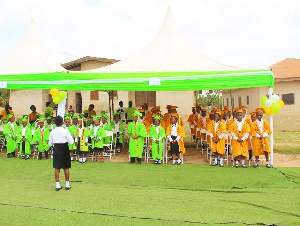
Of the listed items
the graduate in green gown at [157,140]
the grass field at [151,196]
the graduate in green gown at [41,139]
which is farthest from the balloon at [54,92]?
the graduate in green gown at [157,140]

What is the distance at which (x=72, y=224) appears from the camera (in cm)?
471

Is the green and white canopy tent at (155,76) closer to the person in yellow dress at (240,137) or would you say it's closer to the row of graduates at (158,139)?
the person in yellow dress at (240,137)

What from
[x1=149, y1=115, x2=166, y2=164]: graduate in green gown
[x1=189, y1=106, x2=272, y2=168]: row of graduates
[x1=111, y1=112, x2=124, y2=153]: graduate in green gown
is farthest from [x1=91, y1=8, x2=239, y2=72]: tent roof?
[x1=111, y1=112, x2=124, y2=153]: graduate in green gown

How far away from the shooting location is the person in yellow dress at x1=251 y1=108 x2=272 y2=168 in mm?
9656

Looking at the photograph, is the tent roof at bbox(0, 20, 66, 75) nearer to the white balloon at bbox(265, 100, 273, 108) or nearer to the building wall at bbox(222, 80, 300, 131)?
the white balloon at bbox(265, 100, 273, 108)

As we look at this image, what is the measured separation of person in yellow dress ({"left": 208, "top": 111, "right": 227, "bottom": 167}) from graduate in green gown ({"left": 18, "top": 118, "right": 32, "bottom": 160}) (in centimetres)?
607

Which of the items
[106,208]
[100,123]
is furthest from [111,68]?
[106,208]

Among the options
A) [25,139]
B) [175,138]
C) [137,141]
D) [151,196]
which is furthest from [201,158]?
[25,139]

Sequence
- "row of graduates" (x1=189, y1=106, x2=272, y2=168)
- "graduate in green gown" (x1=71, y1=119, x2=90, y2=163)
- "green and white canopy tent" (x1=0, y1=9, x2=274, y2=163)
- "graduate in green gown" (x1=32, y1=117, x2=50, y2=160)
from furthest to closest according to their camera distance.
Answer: "graduate in green gown" (x1=32, y1=117, x2=50, y2=160) → "graduate in green gown" (x1=71, y1=119, x2=90, y2=163) → "row of graduates" (x1=189, y1=106, x2=272, y2=168) → "green and white canopy tent" (x1=0, y1=9, x2=274, y2=163)

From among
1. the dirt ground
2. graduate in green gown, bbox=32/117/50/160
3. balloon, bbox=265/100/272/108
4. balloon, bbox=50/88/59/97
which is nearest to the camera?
balloon, bbox=265/100/272/108

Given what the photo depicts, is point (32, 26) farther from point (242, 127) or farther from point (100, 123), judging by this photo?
point (242, 127)

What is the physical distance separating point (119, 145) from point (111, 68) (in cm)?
367

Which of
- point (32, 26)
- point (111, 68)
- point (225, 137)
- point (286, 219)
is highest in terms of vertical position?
point (32, 26)

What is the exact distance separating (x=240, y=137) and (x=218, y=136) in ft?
2.09
